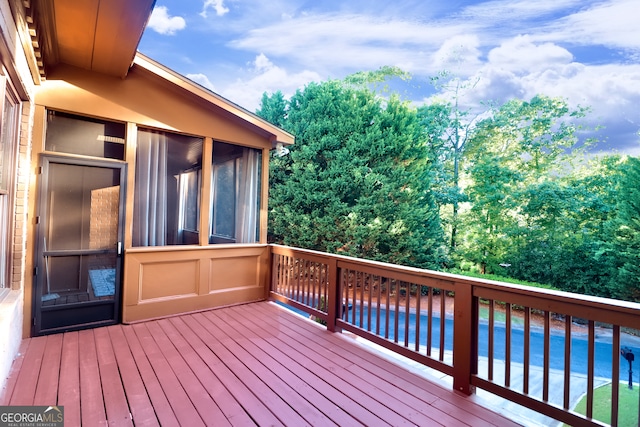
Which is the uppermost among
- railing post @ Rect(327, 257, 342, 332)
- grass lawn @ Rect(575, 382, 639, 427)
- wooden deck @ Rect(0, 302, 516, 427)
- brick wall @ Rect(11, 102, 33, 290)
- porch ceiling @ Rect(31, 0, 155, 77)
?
porch ceiling @ Rect(31, 0, 155, 77)

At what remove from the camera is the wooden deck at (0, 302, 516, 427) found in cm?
196

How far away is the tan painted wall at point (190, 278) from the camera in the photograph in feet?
12.1

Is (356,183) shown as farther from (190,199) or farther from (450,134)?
(450,134)

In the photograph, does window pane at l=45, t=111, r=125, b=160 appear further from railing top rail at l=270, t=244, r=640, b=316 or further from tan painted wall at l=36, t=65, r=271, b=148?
railing top rail at l=270, t=244, r=640, b=316

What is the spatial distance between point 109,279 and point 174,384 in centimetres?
190

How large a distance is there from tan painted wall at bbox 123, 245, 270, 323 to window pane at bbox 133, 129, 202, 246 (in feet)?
0.76

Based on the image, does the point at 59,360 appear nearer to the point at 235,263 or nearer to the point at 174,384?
the point at 174,384

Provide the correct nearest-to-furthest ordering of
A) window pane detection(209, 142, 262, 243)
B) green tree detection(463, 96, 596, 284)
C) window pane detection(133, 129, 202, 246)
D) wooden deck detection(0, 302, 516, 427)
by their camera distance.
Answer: wooden deck detection(0, 302, 516, 427)
window pane detection(133, 129, 202, 246)
window pane detection(209, 142, 262, 243)
green tree detection(463, 96, 596, 284)

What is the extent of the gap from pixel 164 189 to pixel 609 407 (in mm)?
6873

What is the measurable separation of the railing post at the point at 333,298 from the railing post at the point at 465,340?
4.65 ft

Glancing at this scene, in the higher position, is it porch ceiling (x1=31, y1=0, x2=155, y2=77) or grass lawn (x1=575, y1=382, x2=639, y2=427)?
porch ceiling (x1=31, y1=0, x2=155, y2=77)

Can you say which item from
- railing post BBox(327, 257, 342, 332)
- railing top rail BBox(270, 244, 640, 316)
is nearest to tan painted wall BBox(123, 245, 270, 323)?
railing post BBox(327, 257, 342, 332)

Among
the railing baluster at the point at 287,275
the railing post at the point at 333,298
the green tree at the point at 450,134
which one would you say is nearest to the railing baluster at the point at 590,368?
the railing post at the point at 333,298

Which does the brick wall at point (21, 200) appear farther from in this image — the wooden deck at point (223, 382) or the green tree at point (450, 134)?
the green tree at point (450, 134)
